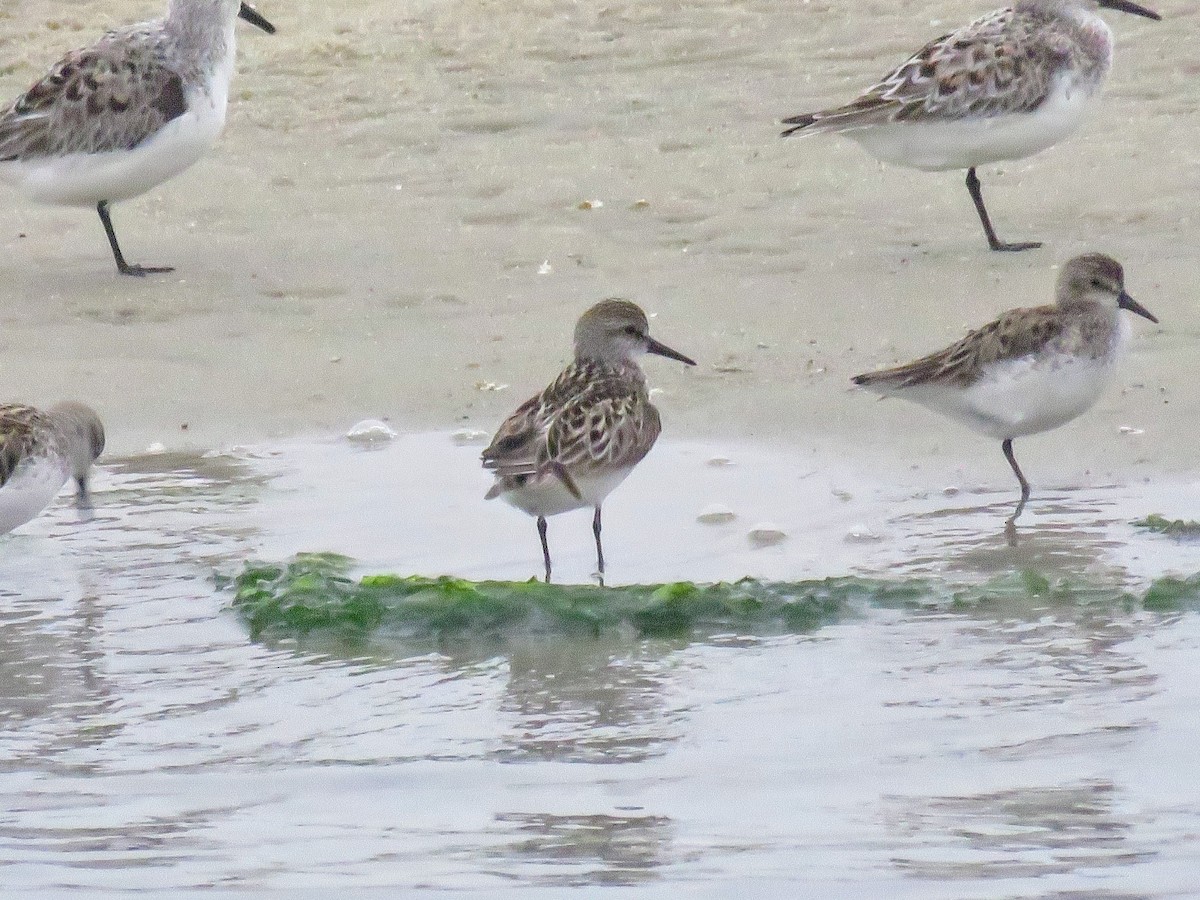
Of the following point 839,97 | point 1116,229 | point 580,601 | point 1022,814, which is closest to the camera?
point 1022,814

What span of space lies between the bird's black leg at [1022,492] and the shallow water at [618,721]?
44 millimetres

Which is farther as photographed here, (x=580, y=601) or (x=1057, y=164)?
(x=1057, y=164)

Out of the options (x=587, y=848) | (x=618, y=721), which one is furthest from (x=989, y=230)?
(x=587, y=848)

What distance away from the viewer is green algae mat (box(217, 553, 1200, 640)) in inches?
241

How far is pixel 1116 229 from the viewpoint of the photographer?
9945 mm

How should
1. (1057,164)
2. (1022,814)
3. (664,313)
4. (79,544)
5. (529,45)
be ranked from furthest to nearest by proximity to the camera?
(529,45)
(1057,164)
(664,313)
(79,544)
(1022,814)

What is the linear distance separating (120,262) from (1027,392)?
14.8 feet

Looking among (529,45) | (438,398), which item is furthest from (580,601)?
(529,45)

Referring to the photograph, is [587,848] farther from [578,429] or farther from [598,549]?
[578,429]

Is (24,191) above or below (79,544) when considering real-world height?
above

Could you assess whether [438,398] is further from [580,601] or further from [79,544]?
[580,601]

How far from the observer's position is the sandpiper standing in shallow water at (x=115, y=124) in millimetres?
10016

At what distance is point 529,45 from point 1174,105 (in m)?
3.60

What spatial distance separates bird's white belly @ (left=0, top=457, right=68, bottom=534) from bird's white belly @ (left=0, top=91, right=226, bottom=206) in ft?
10.8
